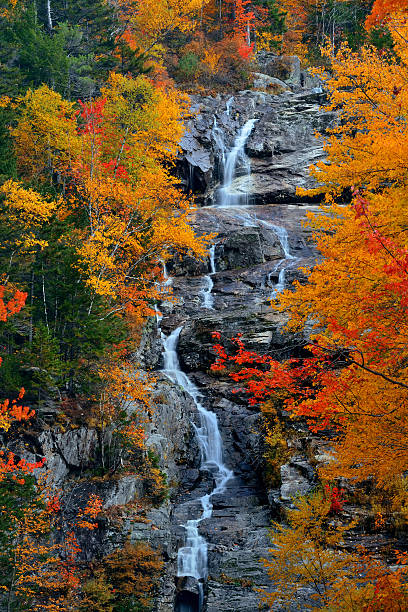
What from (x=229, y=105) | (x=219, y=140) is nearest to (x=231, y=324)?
(x=219, y=140)

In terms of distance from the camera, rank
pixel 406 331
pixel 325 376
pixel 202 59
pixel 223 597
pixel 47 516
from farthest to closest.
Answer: pixel 202 59, pixel 223 597, pixel 47 516, pixel 325 376, pixel 406 331

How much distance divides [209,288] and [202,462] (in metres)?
9.75

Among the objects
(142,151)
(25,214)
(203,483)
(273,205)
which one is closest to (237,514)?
(203,483)

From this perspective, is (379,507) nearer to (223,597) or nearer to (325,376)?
(223,597)

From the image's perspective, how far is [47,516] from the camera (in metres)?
11.4

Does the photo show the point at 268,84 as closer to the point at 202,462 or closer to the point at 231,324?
the point at 231,324

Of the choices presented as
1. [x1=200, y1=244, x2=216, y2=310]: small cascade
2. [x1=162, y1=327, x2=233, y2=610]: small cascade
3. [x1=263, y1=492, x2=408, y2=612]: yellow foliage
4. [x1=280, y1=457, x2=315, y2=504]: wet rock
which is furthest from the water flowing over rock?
[x1=263, y1=492, x2=408, y2=612]: yellow foliage

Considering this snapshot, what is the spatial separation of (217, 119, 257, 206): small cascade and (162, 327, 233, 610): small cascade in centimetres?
1344

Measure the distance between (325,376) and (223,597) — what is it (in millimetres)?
7896

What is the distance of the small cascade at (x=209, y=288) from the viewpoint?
24.9 m

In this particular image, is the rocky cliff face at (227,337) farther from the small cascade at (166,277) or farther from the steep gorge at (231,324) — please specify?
the small cascade at (166,277)

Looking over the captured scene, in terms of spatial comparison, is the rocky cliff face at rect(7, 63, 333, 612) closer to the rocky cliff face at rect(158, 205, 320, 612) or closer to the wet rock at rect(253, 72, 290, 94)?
the rocky cliff face at rect(158, 205, 320, 612)

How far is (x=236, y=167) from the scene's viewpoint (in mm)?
35906

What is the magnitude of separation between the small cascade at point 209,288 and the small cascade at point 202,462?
7.07ft
